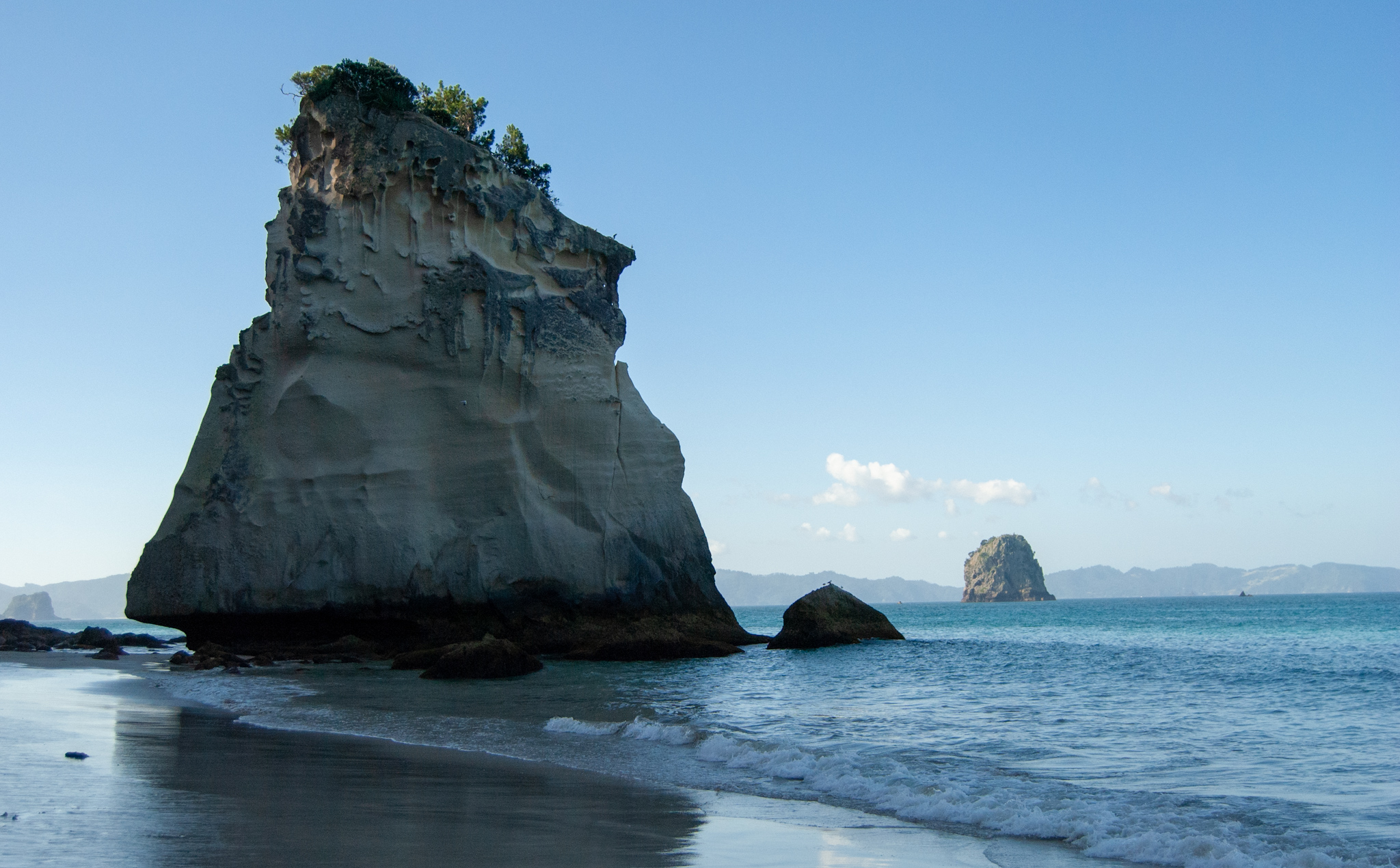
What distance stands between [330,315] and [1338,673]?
76.4 feet

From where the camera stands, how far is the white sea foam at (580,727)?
41.0ft

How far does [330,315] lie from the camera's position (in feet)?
80.2

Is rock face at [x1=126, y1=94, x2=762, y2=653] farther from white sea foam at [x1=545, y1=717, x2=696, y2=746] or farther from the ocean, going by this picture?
white sea foam at [x1=545, y1=717, x2=696, y2=746]

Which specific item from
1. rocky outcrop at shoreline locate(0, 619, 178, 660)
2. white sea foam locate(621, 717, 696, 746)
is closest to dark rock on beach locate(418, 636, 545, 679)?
white sea foam locate(621, 717, 696, 746)

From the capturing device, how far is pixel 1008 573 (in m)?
166

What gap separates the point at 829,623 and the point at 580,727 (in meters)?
16.9

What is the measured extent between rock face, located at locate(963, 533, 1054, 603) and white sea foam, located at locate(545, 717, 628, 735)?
159m

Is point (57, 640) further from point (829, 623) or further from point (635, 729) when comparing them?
point (635, 729)

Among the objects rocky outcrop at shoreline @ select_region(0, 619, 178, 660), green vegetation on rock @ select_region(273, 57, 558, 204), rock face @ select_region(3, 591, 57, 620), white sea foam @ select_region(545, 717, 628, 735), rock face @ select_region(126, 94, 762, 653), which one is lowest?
rock face @ select_region(3, 591, 57, 620)

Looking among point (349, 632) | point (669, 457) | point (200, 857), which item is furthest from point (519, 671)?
point (200, 857)

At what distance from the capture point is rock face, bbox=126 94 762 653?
23547mm

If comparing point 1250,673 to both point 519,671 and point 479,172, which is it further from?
point 479,172

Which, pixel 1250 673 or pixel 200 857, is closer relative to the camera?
pixel 200 857

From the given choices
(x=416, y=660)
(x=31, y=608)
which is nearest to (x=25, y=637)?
(x=416, y=660)
